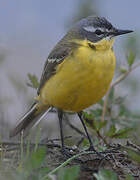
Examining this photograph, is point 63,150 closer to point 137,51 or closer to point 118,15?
point 137,51

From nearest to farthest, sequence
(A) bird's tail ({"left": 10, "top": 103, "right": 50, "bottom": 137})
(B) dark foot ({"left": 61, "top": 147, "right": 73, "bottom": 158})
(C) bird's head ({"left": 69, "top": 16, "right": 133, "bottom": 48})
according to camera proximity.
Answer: (B) dark foot ({"left": 61, "top": 147, "right": 73, "bottom": 158}), (C) bird's head ({"left": 69, "top": 16, "right": 133, "bottom": 48}), (A) bird's tail ({"left": 10, "top": 103, "right": 50, "bottom": 137})

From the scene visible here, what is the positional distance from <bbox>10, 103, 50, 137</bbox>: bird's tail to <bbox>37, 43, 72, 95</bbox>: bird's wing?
0.32 metres

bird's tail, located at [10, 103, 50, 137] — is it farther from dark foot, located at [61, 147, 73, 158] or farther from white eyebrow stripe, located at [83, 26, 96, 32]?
white eyebrow stripe, located at [83, 26, 96, 32]

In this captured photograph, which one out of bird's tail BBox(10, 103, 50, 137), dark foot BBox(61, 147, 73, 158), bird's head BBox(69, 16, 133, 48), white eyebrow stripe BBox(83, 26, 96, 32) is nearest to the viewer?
dark foot BBox(61, 147, 73, 158)

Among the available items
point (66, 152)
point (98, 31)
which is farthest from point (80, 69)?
point (66, 152)

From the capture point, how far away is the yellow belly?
4.82 m

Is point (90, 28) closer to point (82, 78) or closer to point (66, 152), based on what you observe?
point (82, 78)

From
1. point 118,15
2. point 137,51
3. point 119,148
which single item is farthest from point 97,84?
point 118,15

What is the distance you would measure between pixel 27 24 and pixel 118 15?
2709mm

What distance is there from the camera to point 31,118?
19.5 feet

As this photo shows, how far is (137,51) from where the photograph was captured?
22.9 ft

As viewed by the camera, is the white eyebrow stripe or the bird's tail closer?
the white eyebrow stripe

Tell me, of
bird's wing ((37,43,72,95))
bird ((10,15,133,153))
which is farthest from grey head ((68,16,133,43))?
bird's wing ((37,43,72,95))

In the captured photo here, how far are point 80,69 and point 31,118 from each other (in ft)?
4.78
